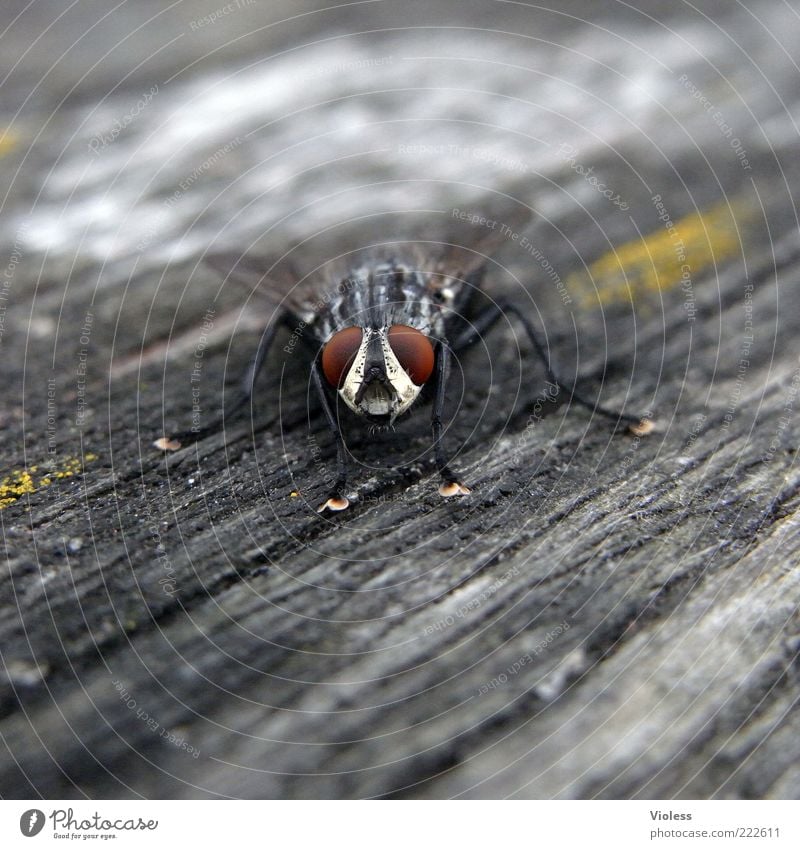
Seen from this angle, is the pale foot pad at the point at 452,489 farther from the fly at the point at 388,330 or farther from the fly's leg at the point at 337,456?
the fly's leg at the point at 337,456

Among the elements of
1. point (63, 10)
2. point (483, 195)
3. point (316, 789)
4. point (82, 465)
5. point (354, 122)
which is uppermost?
point (63, 10)

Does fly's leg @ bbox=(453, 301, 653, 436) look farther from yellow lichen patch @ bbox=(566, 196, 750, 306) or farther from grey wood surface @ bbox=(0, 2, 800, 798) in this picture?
yellow lichen patch @ bbox=(566, 196, 750, 306)

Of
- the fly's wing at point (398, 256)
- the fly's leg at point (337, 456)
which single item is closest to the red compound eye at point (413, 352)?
the fly's leg at point (337, 456)

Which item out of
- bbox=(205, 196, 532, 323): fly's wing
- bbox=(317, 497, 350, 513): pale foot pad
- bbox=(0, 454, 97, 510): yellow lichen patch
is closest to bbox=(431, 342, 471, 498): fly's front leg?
bbox=(317, 497, 350, 513): pale foot pad

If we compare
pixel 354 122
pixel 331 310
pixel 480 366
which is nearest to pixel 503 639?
pixel 480 366

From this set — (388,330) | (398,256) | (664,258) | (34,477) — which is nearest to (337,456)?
(388,330)

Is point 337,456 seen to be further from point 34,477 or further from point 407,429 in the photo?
point 34,477

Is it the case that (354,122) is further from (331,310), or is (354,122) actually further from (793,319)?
(793,319)
